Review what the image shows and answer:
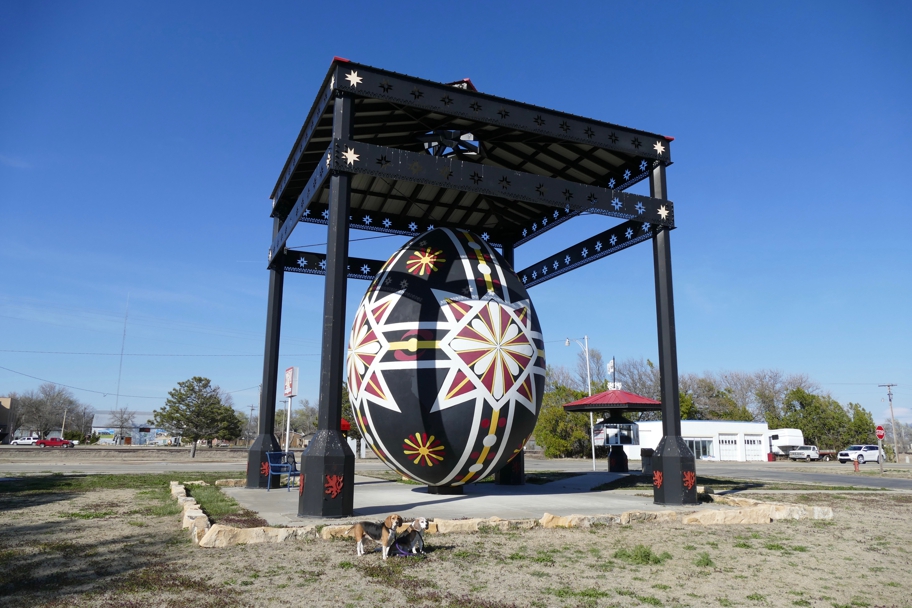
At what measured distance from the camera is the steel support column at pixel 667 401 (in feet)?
38.3

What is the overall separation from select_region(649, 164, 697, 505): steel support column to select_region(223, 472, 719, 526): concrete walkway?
0.39 metres

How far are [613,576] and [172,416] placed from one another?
175ft

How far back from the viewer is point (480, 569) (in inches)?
252

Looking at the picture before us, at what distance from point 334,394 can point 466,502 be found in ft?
11.7

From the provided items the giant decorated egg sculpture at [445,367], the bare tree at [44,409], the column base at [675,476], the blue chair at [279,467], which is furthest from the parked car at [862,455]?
the bare tree at [44,409]

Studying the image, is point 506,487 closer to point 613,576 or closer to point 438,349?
point 438,349

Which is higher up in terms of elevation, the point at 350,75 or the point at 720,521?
the point at 350,75

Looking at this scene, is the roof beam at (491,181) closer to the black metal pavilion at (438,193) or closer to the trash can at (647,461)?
the black metal pavilion at (438,193)

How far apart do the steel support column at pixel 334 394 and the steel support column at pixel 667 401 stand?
6024 millimetres

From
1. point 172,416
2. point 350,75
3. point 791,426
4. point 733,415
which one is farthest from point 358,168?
point 791,426

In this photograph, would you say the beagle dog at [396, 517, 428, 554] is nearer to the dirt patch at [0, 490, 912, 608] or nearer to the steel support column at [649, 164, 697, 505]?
the dirt patch at [0, 490, 912, 608]

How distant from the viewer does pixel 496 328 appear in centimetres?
1128

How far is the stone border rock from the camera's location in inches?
294

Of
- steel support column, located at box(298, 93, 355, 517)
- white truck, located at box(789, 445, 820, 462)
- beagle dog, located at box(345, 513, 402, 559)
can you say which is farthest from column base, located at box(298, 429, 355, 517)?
white truck, located at box(789, 445, 820, 462)
